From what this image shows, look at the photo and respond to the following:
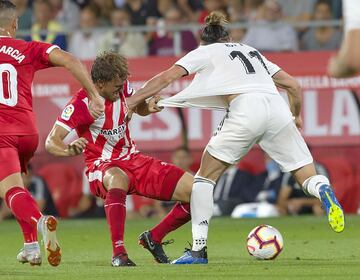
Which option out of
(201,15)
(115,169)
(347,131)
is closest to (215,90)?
(115,169)

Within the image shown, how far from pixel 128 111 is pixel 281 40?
793 centimetres

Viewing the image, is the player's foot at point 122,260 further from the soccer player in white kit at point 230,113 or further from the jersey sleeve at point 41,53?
the jersey sleeve at point 41,53

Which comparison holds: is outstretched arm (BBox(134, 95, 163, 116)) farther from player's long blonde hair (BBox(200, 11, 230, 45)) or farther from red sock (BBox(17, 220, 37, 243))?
red sock (BBox(17, 220, 37, 243))

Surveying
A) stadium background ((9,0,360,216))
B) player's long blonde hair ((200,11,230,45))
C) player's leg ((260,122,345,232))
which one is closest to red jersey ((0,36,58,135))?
player's long blonde hair ((200,11,230,45))

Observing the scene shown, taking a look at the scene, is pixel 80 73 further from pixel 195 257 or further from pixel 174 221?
pixel 195 257

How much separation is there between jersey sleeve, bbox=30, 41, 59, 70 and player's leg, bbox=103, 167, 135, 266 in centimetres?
114

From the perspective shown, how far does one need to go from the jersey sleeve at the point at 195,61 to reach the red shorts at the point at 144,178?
35.4 inches

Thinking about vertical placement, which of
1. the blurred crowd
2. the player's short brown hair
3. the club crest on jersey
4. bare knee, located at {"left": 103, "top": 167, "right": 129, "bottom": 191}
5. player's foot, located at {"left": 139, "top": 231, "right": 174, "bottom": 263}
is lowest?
player's foot, located at {"left": 139, "top": 231, "right": 174, "bottom": 263}

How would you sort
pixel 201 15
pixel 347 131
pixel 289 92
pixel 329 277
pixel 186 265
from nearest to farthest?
1. pixel 329 277
2. pixel 186 265
3. pixel 289 92
4. pixel 347 131
5. pixel 201 15

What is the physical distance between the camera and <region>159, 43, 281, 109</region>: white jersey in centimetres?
946

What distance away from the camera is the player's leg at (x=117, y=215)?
9.11 m

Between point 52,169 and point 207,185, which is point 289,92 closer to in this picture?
point 207,185

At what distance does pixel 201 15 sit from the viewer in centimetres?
1820

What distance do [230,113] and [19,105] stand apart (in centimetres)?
180
